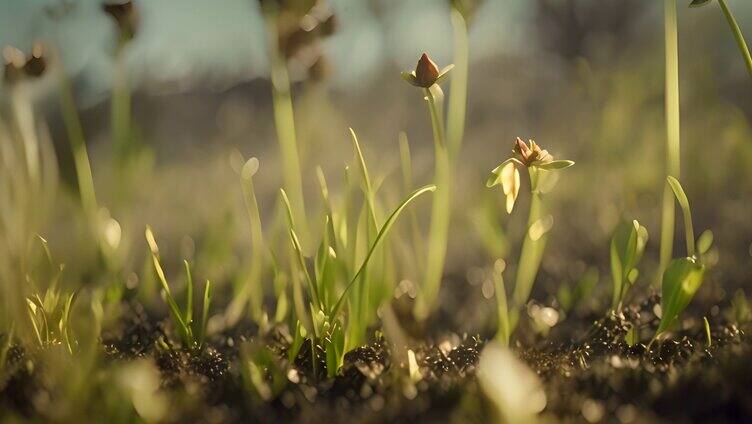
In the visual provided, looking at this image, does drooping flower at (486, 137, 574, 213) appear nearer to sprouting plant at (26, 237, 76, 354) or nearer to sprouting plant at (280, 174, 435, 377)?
sprouting plant at (280, 174, 435, 377)

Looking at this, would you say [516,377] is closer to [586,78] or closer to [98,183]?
[98,183]

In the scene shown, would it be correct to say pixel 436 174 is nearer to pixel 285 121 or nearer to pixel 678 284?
pixel 285 121

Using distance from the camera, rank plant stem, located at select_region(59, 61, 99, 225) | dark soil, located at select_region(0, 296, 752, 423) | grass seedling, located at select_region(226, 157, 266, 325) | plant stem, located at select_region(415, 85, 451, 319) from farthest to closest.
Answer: plant stem, located at select_region(59, 61, 99, 225) → grass seedling, located at select_region(226, 157, 266, 325) → plant stem, located at select_region(415, 85, 451, 319) → dark soil, located at select_region(0, 296, 752, 423)

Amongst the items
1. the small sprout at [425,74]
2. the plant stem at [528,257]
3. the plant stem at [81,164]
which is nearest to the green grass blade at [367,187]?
the small sprout at [425,74]

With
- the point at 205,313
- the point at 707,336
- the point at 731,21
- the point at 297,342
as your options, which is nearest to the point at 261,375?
the point at 297,342

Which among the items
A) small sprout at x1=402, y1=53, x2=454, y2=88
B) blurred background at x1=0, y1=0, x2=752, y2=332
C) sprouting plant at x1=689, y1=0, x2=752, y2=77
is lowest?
blurred background at x1=0, y1=0, x2=752, y2=332

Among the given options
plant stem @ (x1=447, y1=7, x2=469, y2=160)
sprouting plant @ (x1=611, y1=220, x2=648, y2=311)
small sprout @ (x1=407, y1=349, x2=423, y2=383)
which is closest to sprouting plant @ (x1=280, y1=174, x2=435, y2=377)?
small sprout @ (x1=407, y1=349, x2=423, y2=383)
